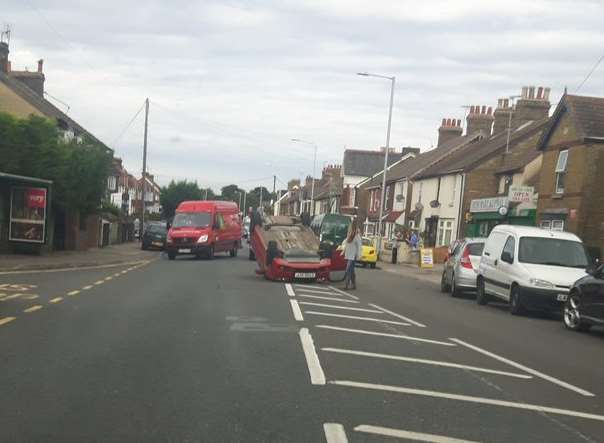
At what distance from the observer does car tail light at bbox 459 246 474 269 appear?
19984mm

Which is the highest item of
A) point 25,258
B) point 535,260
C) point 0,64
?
point 0,64

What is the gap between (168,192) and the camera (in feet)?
330

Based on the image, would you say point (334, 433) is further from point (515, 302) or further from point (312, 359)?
point (515, 302)

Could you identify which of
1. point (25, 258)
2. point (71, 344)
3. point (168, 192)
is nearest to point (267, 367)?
point (71, 344)

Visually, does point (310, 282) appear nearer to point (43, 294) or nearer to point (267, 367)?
point (43, 294)

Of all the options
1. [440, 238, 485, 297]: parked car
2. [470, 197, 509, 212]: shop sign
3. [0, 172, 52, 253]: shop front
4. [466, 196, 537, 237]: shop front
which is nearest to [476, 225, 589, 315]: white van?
[440, 238, 485, 297]: parked car

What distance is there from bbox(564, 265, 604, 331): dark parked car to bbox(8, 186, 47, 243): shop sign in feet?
60.5

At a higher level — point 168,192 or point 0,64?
point 0,64

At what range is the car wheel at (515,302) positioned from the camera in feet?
50.6

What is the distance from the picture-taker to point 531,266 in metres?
15.6

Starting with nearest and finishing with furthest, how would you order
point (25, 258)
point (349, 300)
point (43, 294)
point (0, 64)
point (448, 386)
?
point (448, 386)
point (43, 294)
point (349, 300)
point (25, 258)
point (0, 64)

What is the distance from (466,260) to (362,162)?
181 ft

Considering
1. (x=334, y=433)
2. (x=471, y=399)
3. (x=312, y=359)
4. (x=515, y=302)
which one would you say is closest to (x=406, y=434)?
(x=334, y=433)

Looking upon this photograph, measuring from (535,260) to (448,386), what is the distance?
981 centimetres
